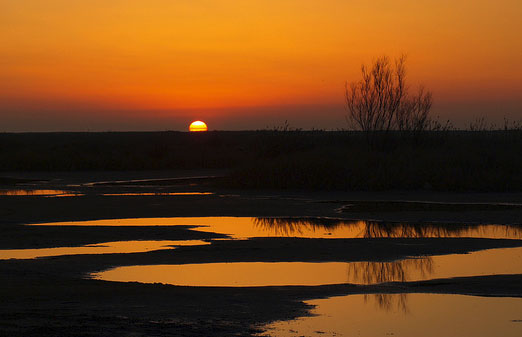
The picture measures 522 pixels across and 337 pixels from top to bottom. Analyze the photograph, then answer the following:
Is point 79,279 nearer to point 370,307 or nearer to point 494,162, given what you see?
point 370,307

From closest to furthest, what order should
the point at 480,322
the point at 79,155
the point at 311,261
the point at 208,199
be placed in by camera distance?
the point at 480,322 < the point at 311,261 < the point at 208,199 < the point at 79,155

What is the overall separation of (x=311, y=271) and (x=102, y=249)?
4.70 m

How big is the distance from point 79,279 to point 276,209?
1259cm

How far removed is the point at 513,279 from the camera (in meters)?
12.3

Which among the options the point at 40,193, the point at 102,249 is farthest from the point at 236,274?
the point at 40,193

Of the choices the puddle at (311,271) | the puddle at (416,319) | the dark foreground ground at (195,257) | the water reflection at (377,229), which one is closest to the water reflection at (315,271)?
the puddle at (311,271)

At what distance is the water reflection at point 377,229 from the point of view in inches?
719

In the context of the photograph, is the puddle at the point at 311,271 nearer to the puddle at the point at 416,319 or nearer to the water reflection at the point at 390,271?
the water reflection at the point at 390,271

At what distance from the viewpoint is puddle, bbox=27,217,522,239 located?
721 inches

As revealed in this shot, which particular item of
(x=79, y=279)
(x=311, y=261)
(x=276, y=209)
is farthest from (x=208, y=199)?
(x=79, y=279)

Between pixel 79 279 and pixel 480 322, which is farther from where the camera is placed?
pixel 79 279

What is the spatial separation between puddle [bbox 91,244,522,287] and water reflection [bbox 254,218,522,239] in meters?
3.39

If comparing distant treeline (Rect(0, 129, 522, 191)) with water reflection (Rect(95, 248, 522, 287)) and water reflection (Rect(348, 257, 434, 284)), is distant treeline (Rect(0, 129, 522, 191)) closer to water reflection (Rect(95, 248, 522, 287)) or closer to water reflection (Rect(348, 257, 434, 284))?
water reflection (Rect(95, 248, 522, 287))

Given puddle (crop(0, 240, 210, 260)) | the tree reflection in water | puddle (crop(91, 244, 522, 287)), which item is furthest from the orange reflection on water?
puddle (crop(0, 240, 210, 260))
